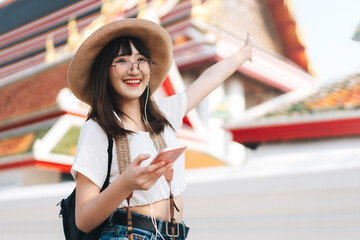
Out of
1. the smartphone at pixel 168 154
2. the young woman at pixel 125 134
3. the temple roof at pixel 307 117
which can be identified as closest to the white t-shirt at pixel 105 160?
the young woman at pixel 125 134

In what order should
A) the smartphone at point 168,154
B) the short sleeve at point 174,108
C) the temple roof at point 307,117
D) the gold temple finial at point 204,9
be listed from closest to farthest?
the smartphone at point 168,154 < the short sleeve at point 174,108 < the temple roof at point 307,117 < the gold temple finial at point 204,9

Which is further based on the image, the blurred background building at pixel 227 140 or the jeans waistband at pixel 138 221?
the blurred background building at pixel 227 140

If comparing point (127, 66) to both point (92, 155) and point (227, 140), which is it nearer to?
point (92, 155)

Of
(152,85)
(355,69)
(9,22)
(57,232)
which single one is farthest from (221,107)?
(9,22)

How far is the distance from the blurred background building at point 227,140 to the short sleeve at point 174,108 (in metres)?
1.07

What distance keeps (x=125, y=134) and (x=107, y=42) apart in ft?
0.95

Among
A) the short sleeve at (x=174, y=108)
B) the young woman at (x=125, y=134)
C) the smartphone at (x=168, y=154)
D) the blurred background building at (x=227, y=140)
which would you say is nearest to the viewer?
the smartphone at (x=168, y=154)

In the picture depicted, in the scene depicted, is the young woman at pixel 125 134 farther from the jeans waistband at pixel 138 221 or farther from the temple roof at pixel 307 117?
the temple roof at pixel 307 117

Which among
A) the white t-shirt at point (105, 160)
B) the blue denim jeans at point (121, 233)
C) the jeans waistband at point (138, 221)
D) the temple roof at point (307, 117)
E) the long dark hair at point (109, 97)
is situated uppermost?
the temple roof at point (307, 117)

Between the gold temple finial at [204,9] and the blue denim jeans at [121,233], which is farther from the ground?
the gold temple finial at [204,9]

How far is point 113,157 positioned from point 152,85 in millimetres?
486

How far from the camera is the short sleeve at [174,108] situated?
161 cm

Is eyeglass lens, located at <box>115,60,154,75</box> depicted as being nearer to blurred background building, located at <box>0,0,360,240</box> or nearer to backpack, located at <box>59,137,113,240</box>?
backpack, located at <box>59,137,113,240</box>

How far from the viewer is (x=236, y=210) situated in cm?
263
